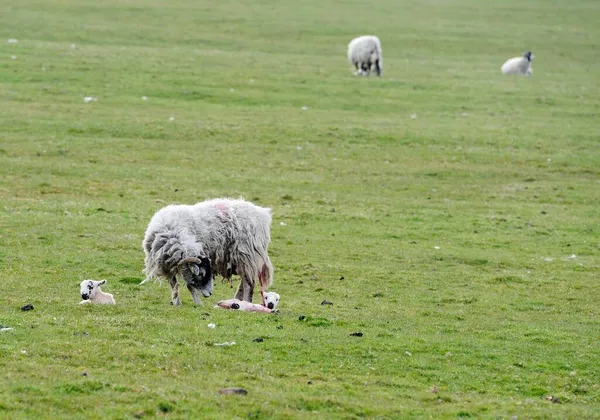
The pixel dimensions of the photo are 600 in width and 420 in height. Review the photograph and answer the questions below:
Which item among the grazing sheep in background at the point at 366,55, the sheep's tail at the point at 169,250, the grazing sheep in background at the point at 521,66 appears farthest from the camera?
the grazing sheep in background at the point at 521,66

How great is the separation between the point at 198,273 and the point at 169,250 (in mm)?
603

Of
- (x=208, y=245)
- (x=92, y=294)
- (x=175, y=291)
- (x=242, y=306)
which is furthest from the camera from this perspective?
(x=208, y=245)

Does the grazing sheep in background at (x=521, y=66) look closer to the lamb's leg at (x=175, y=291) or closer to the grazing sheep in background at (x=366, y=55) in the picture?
the grazing sheep in background at (x=366, y=55)

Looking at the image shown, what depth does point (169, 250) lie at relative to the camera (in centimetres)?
1585

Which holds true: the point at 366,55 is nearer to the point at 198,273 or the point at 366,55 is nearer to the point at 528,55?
the point at 528,55

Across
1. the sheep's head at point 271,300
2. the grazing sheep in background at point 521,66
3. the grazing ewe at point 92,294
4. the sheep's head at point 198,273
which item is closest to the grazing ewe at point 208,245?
the sheep's head at point 198,273

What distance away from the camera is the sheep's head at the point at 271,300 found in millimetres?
16219

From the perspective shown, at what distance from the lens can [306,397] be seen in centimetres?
1138

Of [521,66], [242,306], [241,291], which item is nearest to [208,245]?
[241,291]

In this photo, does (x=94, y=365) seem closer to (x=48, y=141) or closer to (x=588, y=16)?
(x=48, y=141)

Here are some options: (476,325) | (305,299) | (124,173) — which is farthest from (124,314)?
(124,173)

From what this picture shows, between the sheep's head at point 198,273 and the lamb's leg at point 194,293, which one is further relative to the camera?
the lamb's leg at point 194,293

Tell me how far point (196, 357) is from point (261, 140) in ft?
76.7

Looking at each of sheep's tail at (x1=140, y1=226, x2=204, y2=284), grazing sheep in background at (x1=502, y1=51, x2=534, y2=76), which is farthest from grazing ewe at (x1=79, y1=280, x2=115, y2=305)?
grazing sheep in background at (x1=502, y1=51, x2=534, y2=76)
